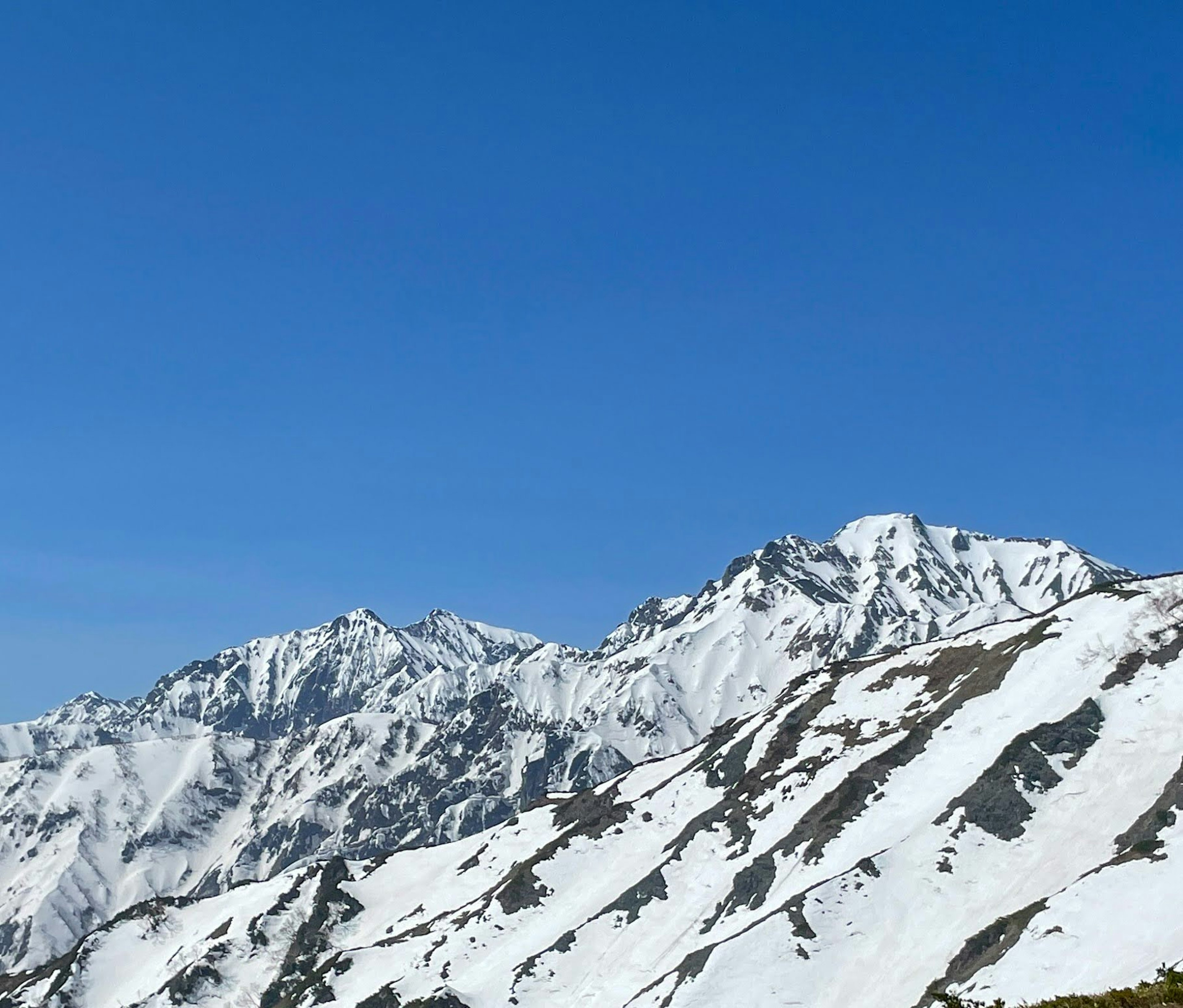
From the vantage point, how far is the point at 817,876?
3401 inches

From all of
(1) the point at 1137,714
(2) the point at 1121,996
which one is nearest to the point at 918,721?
(1) the point at 1137,714

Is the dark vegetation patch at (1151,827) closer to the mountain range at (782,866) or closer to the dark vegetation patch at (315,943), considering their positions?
the mountain range at (782,866)

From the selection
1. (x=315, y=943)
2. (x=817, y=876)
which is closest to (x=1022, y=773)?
(x=817, y=876)

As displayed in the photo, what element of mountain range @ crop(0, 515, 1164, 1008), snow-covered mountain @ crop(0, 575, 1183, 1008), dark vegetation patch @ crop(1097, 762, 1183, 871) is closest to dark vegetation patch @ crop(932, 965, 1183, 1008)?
snow-covered mountain @ crop(0, 575, 1183, 1008)

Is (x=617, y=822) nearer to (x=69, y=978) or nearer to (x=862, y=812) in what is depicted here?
(x=862, y=812)

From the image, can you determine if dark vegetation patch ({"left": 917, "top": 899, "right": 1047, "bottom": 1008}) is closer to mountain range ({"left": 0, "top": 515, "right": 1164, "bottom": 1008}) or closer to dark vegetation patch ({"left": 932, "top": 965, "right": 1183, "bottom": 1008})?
mountain range ({"left": 0, "top": 515, "right": 1164, "bottom": 1008})

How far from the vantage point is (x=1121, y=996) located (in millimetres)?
18672

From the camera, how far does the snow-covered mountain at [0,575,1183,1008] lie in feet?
228

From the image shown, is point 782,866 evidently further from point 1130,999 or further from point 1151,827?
point 1130,999

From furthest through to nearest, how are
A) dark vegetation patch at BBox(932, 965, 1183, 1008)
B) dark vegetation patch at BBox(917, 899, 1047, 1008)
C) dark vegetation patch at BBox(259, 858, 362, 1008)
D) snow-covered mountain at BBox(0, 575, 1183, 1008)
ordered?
dark vegetation patch at BBox(259, 858, 362, 1008) < snow-covered mountain at BBox(0, 575, 1183, 1008) < dark vegetation patch at BBox(917, 899, 1047, 1008) < dark vegetation patch at BBox(932, 965, 1183, 1008)

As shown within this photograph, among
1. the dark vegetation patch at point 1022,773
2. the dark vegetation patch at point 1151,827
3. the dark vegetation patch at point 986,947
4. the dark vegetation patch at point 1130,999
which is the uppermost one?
the dark vegetation patch at point 1022,773

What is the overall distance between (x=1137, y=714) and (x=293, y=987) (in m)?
94.7

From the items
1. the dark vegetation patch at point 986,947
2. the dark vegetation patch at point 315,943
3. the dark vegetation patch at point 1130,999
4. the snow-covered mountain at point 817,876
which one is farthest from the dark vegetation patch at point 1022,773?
the dark vegetation patch at point 315,943

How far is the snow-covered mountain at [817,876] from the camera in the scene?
69.5m
